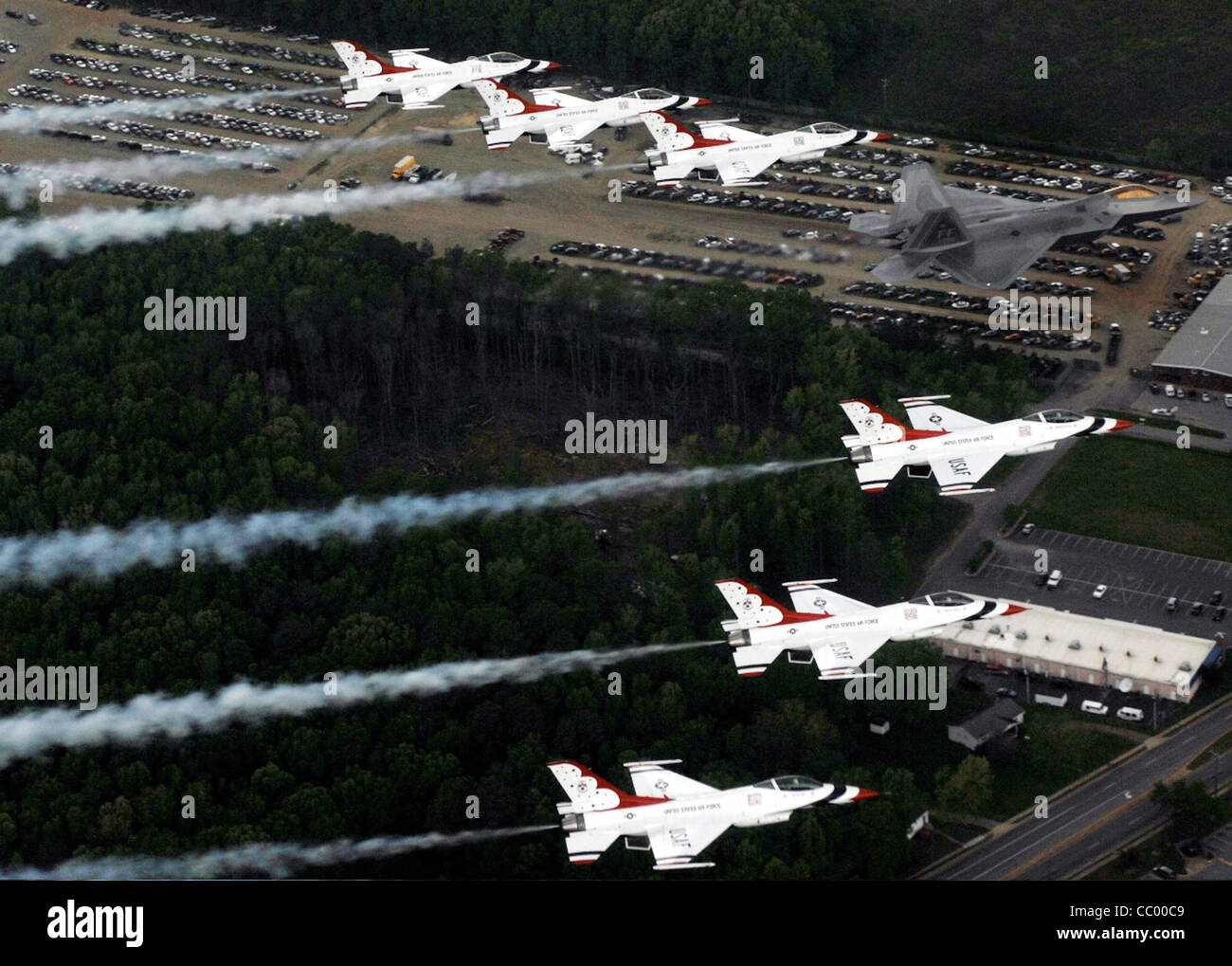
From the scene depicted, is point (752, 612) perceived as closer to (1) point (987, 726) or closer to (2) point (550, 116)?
(1) point (987, 726)

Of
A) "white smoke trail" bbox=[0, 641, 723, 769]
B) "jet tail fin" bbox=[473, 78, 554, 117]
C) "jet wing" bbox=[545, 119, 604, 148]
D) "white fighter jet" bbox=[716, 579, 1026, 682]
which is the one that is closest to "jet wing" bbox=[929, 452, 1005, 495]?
"white fighter jet" bbox=[716, 579, 1026, 682]

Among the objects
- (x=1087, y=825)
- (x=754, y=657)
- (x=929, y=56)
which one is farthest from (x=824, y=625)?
(x=929, y=56)

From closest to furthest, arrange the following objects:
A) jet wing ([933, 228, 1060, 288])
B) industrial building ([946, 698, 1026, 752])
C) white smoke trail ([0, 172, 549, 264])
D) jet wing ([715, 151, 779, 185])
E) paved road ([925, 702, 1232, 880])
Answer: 1. paved road ([925, 702, 1232, 880])
2. industrial building ([946, 698, 1026, 752])
3. jet wing ([715, 151, 779, 185])
4. jet wing ([933, 228, 1060, 288])
5. white smoke trail ([0, 172, 549, 264])

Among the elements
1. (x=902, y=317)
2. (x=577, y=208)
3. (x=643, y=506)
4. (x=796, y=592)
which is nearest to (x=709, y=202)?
(x=577, y=208)

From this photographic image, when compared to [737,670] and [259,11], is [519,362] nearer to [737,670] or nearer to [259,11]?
[737,670]

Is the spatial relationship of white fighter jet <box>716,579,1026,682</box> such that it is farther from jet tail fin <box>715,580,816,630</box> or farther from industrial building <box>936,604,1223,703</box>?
industrial building <box>936,604,1223,703</box>

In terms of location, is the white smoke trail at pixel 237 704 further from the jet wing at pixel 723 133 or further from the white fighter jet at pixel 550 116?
the white fighter jet at pixel 550 116
